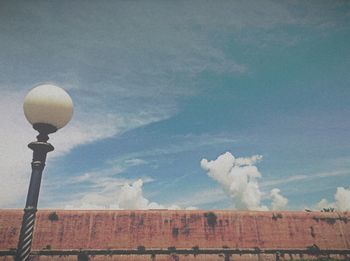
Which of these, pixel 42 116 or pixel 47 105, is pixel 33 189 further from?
pixel 47 105

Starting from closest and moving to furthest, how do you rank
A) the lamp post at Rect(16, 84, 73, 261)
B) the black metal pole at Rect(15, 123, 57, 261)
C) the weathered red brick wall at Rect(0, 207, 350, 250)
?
1. the black metal pole at Rect(15, 123, 57, 261)
2. the lamp post at Rect(16, 84, 73, 261)
3. the weathered red brick wall at Rect(0, 207, 350, 250)

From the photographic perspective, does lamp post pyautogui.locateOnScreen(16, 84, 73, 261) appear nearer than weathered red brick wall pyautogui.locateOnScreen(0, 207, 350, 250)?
Yes

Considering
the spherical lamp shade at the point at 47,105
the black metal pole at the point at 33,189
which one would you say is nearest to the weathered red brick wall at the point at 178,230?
the black metal pole at the point at 33,189

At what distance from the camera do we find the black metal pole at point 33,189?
314 centimetres

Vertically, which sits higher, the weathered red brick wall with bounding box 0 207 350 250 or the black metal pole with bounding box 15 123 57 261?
the weathered red brick wall with bounding box 0 207 350 250

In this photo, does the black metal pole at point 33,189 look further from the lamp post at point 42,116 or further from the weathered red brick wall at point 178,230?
the weathered red brick wall at point 178,230

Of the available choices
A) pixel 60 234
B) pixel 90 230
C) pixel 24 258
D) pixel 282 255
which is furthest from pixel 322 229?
pixel 24 258

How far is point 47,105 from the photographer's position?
347cm

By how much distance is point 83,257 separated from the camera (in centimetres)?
2411

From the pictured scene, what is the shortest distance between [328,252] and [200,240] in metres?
11.3

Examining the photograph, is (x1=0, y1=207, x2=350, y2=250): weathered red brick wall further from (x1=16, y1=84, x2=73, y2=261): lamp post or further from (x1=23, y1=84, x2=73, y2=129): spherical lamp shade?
(x1=23, y1=84, x2=73, y2=129): spherical lamp shade

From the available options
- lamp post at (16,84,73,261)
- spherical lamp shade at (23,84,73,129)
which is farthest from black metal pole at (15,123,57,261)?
spherical lamp shade at (23,84,73,129)

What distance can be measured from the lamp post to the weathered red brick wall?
2332cm

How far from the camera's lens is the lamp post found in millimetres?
3457
